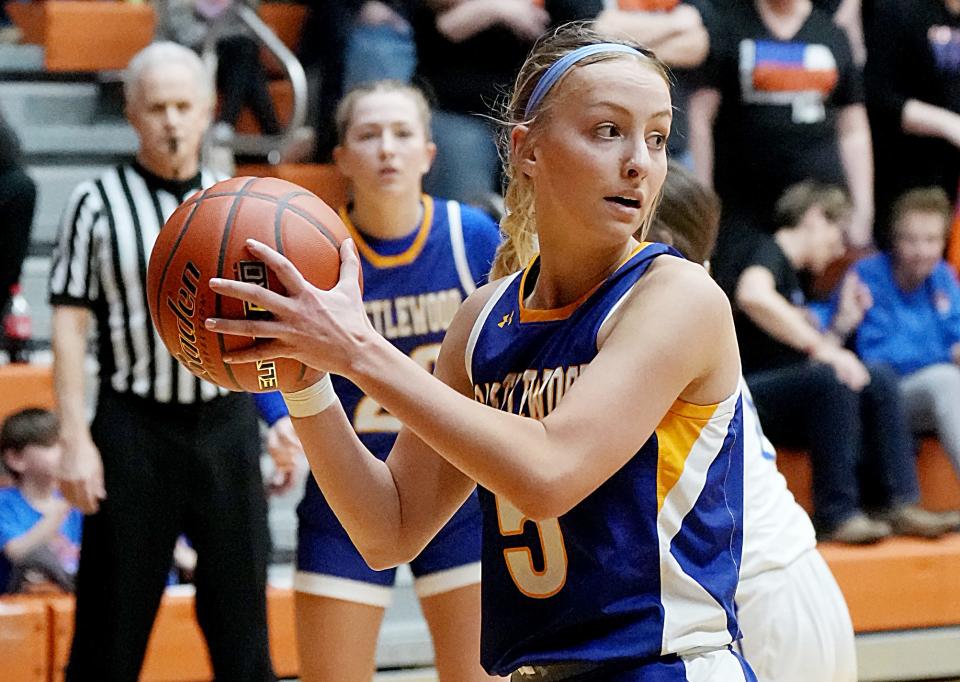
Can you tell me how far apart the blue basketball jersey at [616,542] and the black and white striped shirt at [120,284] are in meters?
2.07

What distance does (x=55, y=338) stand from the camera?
13.2ft

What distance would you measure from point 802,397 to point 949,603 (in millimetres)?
974

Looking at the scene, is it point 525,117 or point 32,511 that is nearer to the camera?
point 525,117

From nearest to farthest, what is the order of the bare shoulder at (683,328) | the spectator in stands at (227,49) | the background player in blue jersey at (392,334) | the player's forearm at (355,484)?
1. the bare shoulder at (683,328)
2. the player's forearm at (355,484)
3. the background player in blue jersey at (392,334)
4. the spectator in stands at (227,49)

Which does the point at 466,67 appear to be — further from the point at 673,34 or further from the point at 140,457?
the point at 140,457

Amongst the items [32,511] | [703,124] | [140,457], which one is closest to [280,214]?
[140,457]

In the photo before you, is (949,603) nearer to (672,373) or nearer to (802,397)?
(802,397)

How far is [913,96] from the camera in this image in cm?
657

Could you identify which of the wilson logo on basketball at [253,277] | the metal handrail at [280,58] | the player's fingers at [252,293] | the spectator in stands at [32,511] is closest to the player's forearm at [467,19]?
the metal handrail at [280,58]

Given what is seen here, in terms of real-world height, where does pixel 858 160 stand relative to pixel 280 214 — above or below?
above

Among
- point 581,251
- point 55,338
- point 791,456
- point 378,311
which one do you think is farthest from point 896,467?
point 581,251

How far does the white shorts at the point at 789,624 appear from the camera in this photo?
2.93 m

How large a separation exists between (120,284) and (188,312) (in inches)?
81.8

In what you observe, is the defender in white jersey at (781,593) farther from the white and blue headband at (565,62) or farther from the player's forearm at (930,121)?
the player's forearm at (930,121)
